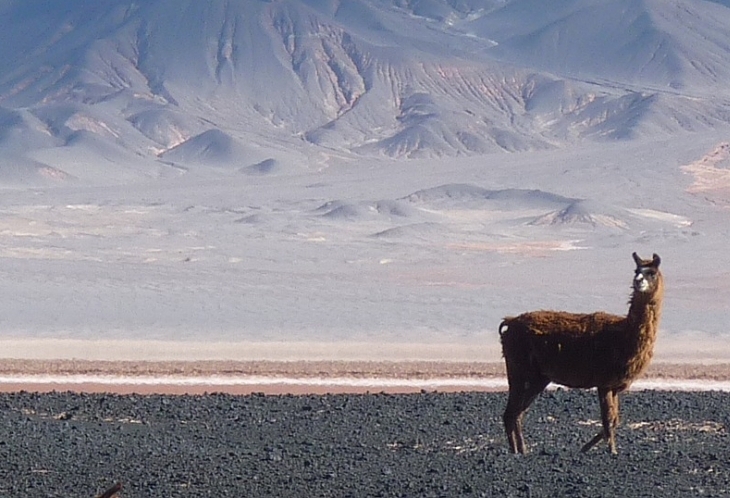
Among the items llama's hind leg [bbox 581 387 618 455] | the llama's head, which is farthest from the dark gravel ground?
the llama's head

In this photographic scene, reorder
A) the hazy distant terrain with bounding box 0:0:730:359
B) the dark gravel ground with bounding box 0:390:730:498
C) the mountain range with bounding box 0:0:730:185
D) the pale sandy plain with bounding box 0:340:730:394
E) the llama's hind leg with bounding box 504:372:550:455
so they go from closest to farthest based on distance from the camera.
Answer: the dark gravel ground with bounding box 0:390:730:498, the llama's hind leg with bounding box 504:372:550:455, the pale sandy plain with bounding box 0:340:730:394, the hazy distant terrain with bounding box 0:0:730:359, the mountain range with bounding box 0:0:730:185

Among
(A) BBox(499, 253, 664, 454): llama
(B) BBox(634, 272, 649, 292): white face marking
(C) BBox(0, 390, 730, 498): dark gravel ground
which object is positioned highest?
(B) BBox(634, 272, 649, 292): white face marking

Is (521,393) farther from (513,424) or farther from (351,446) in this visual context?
(351,446)

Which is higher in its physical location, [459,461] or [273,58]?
[273,58]

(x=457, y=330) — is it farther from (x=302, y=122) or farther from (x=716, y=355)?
(x=302, y=122)

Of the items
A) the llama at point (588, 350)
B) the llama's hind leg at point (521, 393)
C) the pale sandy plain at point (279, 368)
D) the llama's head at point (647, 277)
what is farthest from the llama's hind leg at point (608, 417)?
the pale sandy plain at point (279, 368)

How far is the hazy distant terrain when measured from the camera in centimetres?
3212

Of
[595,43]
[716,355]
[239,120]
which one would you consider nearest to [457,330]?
[716,355]

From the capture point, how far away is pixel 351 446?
10961 mm

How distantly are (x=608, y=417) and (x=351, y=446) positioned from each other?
202 centimetres

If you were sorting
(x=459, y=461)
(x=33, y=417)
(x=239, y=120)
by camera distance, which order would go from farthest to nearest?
(x=239, y=120), (x=33, y=417), (x=459, y=461)

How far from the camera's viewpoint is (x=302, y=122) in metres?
108

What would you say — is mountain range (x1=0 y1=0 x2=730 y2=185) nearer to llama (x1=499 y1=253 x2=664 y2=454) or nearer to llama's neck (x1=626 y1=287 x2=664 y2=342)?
llama (x1=499 y1=253 x2=664 y2=454)

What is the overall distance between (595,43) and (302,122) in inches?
1464
